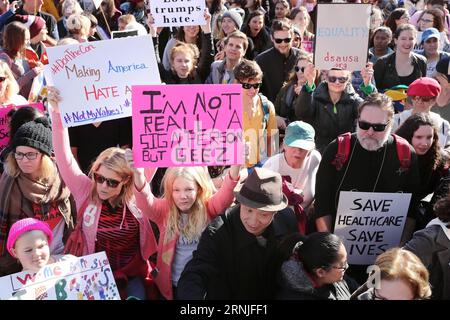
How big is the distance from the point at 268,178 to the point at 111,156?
1023 mm

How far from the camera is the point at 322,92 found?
5922 mm

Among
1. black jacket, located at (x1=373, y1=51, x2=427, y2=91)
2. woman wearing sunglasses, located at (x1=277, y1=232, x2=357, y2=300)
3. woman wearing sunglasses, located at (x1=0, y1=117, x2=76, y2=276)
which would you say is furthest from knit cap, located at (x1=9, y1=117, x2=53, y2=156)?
black jacket, located at (x1=373, y1=51, x2=427, y2=91)

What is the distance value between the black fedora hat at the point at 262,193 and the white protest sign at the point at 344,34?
2382 millimetres

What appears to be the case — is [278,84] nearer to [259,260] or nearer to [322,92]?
→ [322,92]

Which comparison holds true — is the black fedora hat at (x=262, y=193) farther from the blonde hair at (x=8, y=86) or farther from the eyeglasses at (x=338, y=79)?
the blonde hair at (x=8, y=86)

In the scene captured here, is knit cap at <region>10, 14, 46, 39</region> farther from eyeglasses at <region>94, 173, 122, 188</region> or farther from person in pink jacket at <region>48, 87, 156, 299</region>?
eyeglasses at <region>94, 173, 122, 188</region>

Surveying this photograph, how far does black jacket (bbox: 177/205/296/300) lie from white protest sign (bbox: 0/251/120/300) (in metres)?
0.43

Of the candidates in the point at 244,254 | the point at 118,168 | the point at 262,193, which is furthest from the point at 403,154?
the point at 118,168

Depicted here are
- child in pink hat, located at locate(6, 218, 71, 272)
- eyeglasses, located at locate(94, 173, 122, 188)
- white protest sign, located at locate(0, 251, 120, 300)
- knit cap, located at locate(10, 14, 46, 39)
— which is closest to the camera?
white protest sign, located at locate(0, 251, 120, 300)

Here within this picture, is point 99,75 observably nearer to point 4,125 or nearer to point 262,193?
point 4,125

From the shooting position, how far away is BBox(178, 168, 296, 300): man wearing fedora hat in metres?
Answer: 3.74

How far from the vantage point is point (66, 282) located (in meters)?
3.64

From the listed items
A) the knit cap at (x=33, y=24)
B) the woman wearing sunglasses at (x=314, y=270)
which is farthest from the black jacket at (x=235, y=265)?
the knit cap at (x=33, y=24)

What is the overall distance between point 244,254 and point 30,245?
118 centimetres
